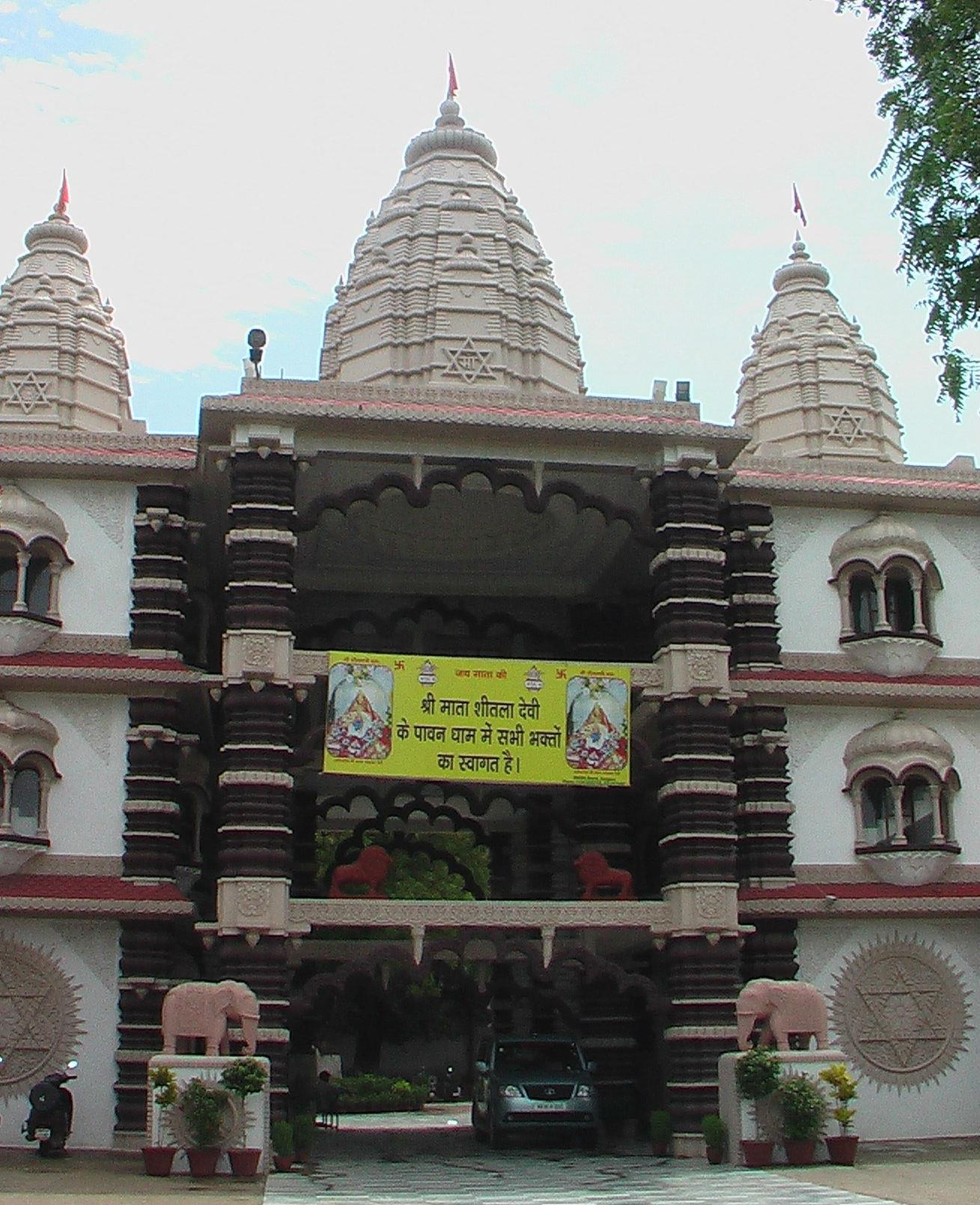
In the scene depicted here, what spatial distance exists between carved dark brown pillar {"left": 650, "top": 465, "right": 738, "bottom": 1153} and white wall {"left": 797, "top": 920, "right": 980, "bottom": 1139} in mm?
2579

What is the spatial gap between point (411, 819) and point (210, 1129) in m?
14.5

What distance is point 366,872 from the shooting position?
2661 cm

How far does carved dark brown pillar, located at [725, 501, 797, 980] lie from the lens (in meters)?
26.4

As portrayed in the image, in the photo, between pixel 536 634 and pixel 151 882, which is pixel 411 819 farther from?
pixel 151 882

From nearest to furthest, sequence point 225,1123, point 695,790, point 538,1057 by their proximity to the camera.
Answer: point 225,1123
point 695,790
point 538,1057

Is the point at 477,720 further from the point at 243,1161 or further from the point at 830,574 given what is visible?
the point at 243,1161

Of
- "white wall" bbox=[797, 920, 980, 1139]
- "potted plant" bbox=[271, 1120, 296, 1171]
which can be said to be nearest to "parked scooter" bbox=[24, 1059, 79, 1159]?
"potted plant" bbox=[271, 1120, 296, 1171]

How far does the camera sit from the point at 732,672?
A: 27.6 meters

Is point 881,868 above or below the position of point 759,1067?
above

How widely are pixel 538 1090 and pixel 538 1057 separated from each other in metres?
0.91

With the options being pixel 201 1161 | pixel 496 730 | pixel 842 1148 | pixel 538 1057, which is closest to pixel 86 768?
pixel 496 730

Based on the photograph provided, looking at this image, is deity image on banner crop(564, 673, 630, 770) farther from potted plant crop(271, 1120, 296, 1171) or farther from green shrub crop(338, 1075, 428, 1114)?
green shrub crop(338, 1075, 428, 1114)

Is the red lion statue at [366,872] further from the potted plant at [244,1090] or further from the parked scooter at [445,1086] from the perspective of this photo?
the parked scooter at [445,1086]

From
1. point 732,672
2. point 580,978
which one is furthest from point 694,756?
point 580,978
